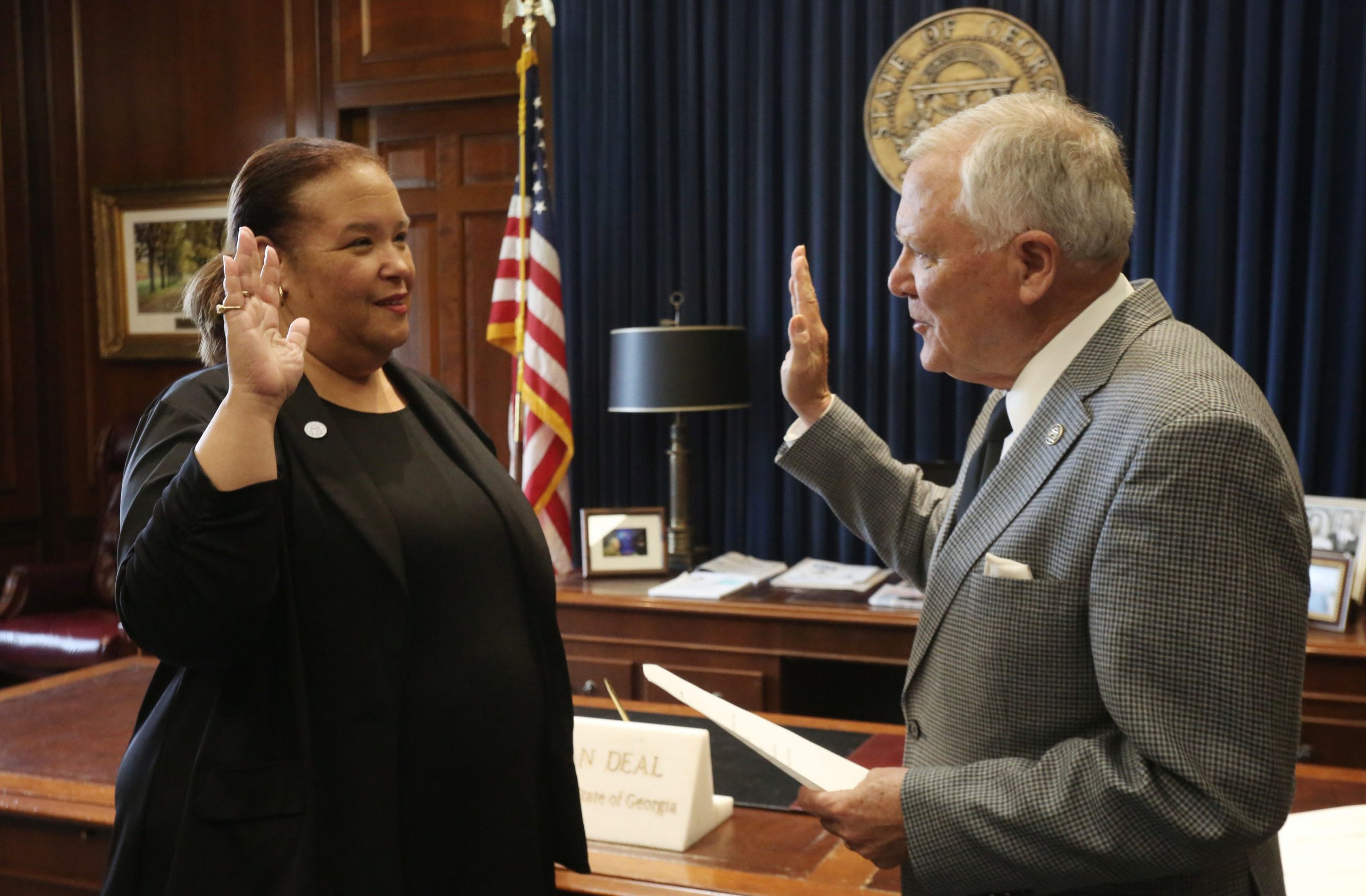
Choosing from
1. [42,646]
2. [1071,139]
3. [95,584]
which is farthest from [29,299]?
[1071,139]

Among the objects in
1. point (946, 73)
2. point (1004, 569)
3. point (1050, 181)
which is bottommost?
point (1004, 569)

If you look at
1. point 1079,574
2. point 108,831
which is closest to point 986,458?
point 1079,574

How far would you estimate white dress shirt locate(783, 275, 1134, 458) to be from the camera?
1.30m

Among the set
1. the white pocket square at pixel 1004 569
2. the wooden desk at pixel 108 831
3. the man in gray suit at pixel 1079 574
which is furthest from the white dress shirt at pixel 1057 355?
the wooden desk at pixel 108 831

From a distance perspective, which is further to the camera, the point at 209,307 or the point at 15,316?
the point at 15,316

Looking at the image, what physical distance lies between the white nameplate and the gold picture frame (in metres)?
4.15

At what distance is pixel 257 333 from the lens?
52.5 inches

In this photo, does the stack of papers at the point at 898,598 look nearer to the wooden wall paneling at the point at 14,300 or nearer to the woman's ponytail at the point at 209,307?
the woman's ponytail at the point at 209,307

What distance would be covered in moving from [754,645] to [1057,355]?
7.61 feet

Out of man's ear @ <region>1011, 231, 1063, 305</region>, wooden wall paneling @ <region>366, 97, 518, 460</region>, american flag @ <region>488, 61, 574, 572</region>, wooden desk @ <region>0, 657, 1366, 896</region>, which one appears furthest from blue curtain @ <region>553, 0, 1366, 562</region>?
man's ear @ <region>1011, 231, 1063, 305</region>

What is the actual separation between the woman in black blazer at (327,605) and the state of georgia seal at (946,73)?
2.50 m

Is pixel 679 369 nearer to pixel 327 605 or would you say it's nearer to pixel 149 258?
pixel 327 605

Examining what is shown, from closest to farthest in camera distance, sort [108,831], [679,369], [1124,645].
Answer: [1124,645] → [108,831] → [679,369]

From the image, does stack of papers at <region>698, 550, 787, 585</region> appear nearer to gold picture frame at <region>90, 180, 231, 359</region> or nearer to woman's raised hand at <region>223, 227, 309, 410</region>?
woman's raised hand at <region>223, 227, 309, 410</region>
